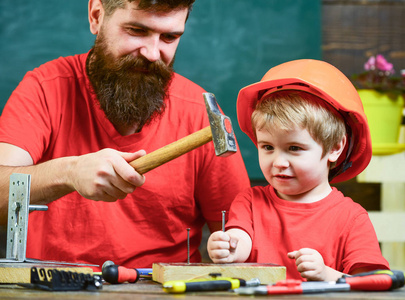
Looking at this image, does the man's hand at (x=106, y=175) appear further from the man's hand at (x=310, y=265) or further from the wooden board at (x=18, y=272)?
the man's hand at (x=310, y=265)

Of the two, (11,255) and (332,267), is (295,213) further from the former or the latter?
(11,255)

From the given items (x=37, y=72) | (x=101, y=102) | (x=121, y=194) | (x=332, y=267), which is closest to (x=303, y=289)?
(x=332, y=267)

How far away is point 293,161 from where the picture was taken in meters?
1.55

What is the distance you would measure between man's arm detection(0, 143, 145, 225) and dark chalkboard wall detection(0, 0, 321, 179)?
3.59ft

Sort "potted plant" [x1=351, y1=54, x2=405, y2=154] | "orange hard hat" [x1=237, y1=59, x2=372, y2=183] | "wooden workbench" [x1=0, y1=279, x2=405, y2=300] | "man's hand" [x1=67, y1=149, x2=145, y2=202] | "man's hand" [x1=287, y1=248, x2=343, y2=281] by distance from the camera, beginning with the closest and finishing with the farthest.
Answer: "wooden workbench" [x1=0, y1=279, x2=405, y2=300] → "man's hand" [x1=287, y1=248, x2=343, y2=281] → "man's hand" [x1=67, y1=149, x2=145, y2=202] → "orange hard hat" [x1=237, y1=59, x2=372, y2=183] → "potted plant" [x1=351, y1=54, x2=405, y2=154]

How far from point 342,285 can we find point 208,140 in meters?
0.46

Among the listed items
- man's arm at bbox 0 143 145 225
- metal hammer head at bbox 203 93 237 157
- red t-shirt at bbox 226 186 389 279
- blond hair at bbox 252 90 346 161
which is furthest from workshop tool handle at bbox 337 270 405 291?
man's arm at bbox 0 143 145 225

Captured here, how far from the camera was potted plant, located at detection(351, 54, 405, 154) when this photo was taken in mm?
2766

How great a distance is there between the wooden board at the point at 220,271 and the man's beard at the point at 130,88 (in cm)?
86

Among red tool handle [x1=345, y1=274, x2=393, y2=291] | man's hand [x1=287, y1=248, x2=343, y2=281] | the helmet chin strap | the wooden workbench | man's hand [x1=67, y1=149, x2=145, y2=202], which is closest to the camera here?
the wooden workbench

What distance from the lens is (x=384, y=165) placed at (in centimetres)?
273

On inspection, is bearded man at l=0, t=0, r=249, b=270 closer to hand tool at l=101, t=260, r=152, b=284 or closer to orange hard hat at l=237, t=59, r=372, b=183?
orange hard hat at l=237, t=59, r=372, b=183

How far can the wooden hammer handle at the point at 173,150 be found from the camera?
54.7 inches

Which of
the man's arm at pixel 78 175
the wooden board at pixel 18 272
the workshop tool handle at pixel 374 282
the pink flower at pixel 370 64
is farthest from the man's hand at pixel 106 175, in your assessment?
the pink flower at pixel 370 64
